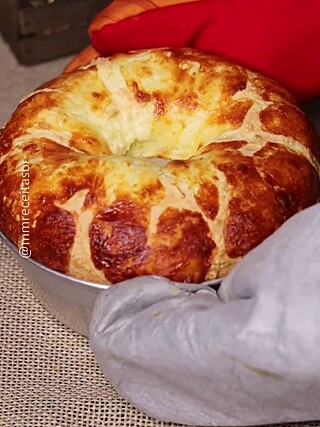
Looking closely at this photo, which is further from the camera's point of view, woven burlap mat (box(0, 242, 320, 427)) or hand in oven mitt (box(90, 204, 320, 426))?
woven burlap mat (box(0, 242, 320, 427))

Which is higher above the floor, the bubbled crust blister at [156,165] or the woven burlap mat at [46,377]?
the bubbled crust blister at [156,165]

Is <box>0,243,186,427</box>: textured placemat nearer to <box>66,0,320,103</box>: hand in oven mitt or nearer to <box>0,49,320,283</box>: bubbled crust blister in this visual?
<box>0,49,320,283</box>: bubbled crust blister

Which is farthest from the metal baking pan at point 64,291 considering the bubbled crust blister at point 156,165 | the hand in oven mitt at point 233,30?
the hand in oven mitt at point 233,30

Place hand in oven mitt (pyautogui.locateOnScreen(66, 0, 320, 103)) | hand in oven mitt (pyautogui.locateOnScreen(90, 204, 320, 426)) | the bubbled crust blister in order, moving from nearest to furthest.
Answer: hand in oven mitt (pyautogui.locateOnScreen(90, 204, 320, 426)), the bubbled crust blister, hand in oven mitt (pyautogui.locateOnScreen(66, 0, 320, 103))

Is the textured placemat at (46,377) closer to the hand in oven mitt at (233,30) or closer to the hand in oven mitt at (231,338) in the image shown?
the hand in oven mitt at (231,338)

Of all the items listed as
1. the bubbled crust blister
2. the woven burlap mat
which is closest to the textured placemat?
the woven burlap mat
